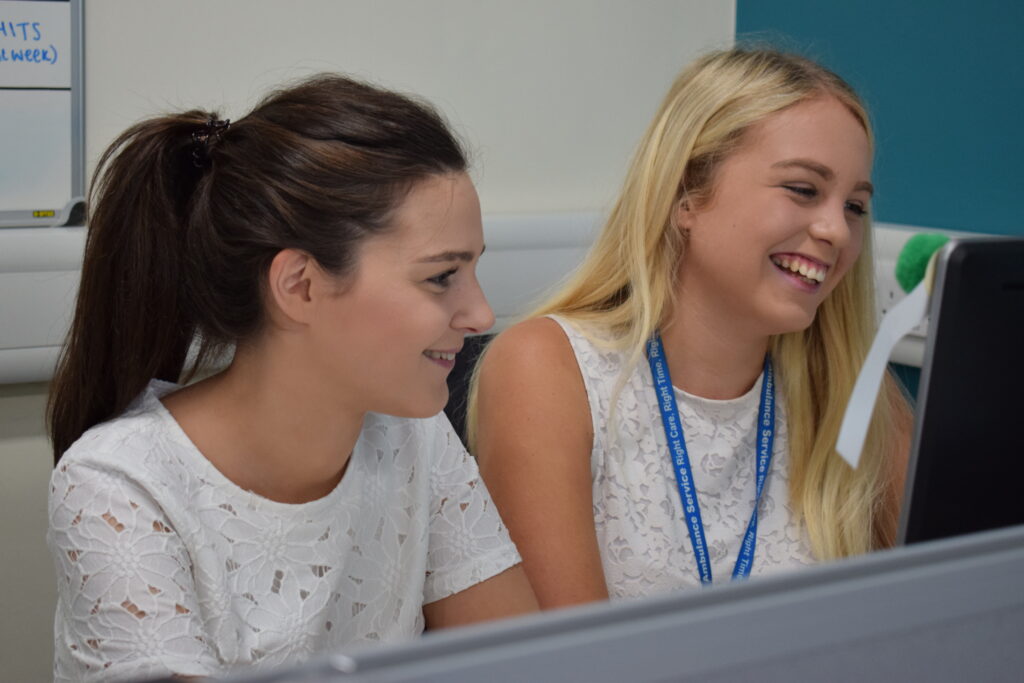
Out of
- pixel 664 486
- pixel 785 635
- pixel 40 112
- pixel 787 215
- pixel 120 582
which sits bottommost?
pixel 664 486

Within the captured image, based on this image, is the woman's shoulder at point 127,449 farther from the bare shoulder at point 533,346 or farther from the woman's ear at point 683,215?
the woman's ear at point 683,215

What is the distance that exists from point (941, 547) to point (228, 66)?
2.06m

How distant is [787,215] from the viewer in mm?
1589

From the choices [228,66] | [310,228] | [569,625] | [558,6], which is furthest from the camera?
[558,6]

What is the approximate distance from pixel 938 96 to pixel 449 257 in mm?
1489

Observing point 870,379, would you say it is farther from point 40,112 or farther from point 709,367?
point 40,112

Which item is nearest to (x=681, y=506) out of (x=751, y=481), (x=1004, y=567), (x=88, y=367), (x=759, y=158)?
(x=751, y=481)

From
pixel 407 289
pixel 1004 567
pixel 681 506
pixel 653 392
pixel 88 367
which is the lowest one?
pixel 681 506

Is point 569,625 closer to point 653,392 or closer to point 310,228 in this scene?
point 310,228

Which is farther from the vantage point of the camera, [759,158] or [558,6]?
[558,6]

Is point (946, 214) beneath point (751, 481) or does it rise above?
above

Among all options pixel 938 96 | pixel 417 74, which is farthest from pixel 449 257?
pixel 938 96

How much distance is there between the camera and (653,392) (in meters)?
1.66

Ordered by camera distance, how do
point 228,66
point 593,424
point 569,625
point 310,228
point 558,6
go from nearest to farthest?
point 569,625 → point 310,228 → point 593,424 → point 228,66 → point 558,6
